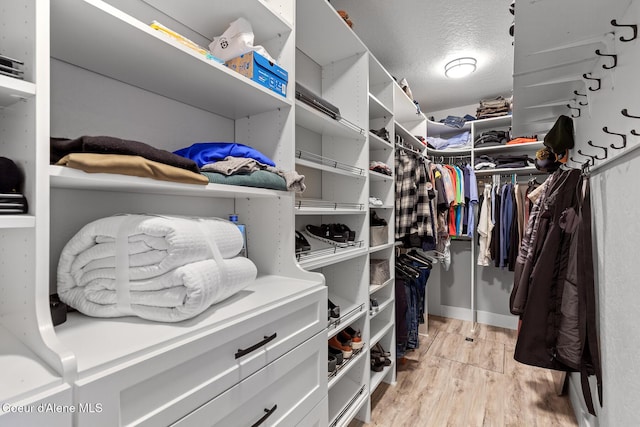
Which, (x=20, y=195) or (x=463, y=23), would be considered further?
(x=463, y=23)

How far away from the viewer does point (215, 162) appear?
95cm

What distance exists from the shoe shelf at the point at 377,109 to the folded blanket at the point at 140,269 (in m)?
1.61

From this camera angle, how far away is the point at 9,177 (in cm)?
53

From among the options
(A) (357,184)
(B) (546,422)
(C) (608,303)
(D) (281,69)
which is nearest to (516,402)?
(B) (546,422)

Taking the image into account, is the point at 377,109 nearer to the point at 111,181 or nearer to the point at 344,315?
the point at 344,315

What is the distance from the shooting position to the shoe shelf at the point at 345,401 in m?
1.61

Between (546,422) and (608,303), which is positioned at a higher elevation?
(608,303)

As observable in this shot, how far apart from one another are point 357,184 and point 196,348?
4.64 feet

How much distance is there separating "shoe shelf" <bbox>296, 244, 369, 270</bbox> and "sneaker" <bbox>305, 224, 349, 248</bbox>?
4cm

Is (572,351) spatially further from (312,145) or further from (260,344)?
(312,145)

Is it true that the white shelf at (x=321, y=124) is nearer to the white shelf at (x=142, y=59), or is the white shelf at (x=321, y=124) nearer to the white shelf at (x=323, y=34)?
the white shelf at (x=142, y=59)

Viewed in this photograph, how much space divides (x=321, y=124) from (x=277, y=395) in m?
1.24

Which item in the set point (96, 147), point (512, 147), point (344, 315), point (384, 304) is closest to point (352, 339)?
point (344, 315)

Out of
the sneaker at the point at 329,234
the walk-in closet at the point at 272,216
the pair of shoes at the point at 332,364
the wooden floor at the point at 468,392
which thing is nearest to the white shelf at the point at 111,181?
the walk-in closet at the point at 272,216
